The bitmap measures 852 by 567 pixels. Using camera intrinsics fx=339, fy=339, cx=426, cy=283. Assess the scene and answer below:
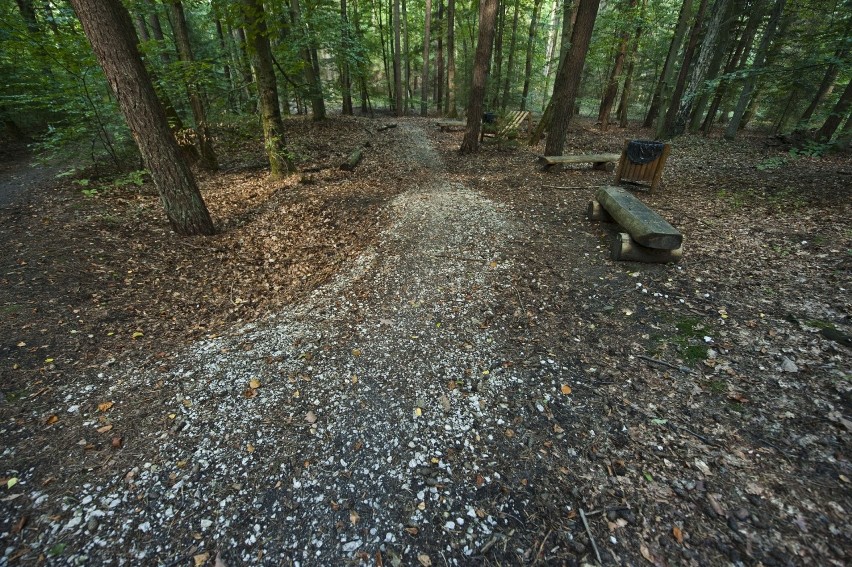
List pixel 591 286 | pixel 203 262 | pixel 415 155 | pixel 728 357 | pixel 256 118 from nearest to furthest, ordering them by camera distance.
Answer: pixel 728 357 → pixel 591 286 → pixel 203 262 → pixel 256 118 → pixel 415 155

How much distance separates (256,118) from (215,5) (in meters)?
2.53

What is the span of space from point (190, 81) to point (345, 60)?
26.7ft

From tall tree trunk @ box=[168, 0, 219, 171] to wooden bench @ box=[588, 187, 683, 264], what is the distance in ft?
29.2

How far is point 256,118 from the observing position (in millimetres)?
9539

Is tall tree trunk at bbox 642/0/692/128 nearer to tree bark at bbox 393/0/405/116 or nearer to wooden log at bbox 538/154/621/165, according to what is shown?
wooden log at bbox 538/154/621/165

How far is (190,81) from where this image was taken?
7.80 meters

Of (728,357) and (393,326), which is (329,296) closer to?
(393,326)

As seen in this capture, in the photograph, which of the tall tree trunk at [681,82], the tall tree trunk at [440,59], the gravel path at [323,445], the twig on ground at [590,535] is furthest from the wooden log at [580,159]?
the tall tree trunk at [440,59]

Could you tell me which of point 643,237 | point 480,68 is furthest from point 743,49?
point 643,237

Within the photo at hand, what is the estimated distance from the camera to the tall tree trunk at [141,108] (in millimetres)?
4453

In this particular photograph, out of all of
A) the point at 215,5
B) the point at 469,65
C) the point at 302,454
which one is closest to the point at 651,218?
the point at 302,454

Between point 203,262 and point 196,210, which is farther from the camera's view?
point 196,210

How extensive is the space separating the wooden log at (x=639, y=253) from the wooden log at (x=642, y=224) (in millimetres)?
132

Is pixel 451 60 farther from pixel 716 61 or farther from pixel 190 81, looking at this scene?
pixel 190 81
